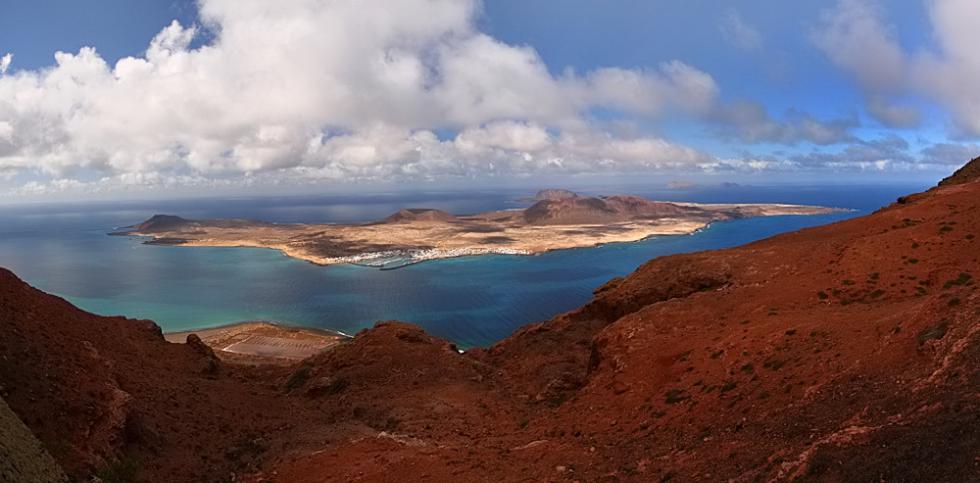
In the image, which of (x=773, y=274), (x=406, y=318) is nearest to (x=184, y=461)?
(x=773, y=274)

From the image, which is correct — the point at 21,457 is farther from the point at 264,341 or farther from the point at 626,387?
the point at 264,341

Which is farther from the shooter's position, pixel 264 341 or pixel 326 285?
pixel 326 285

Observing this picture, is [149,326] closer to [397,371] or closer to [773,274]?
[397,371]

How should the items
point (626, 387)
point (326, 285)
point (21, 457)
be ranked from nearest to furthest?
point (21, 457), point (626, 387), point (326, 285)

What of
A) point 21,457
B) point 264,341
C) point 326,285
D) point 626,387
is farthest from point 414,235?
point 21,457

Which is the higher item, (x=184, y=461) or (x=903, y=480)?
(x=903, y=480)

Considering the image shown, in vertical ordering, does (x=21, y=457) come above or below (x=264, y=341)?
above

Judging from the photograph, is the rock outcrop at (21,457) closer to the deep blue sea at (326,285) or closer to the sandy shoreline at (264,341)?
the sandy shoreline at (264,341)
